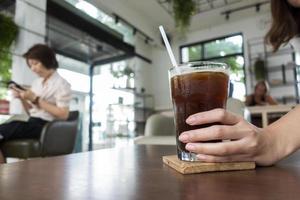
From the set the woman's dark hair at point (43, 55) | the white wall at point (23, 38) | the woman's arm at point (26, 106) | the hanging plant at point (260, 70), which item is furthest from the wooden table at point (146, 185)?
the hanging plant at point (260, 70)

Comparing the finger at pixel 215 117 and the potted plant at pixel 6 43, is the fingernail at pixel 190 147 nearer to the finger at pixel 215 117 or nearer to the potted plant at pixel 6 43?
the finger at pixel 215 117

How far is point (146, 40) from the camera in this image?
744 centimetres

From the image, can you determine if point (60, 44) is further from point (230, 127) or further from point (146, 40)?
point (230, 127)

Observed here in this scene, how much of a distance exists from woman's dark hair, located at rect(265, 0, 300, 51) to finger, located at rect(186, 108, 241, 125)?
0.84m

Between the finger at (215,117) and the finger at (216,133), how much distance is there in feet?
0.04

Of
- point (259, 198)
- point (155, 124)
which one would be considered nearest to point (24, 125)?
point (155, 124)

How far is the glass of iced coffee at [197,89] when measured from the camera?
47 cm

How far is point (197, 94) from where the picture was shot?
467 mm

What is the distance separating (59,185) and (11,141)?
77.2 inches

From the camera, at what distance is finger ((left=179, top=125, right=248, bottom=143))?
0.41m

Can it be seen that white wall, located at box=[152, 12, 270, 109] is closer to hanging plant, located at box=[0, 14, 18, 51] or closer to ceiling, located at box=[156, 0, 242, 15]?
ceiling, located at box=[156, 0, 242, 15]

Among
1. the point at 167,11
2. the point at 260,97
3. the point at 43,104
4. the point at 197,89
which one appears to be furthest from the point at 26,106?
the point at 167,11

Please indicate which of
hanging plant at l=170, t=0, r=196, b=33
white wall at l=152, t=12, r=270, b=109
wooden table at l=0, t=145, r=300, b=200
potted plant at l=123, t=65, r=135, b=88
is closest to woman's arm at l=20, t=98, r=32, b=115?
wooden table at l=0, t=145, r=300, b=200

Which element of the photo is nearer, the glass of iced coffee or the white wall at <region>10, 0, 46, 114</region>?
the glass of iced coffee
